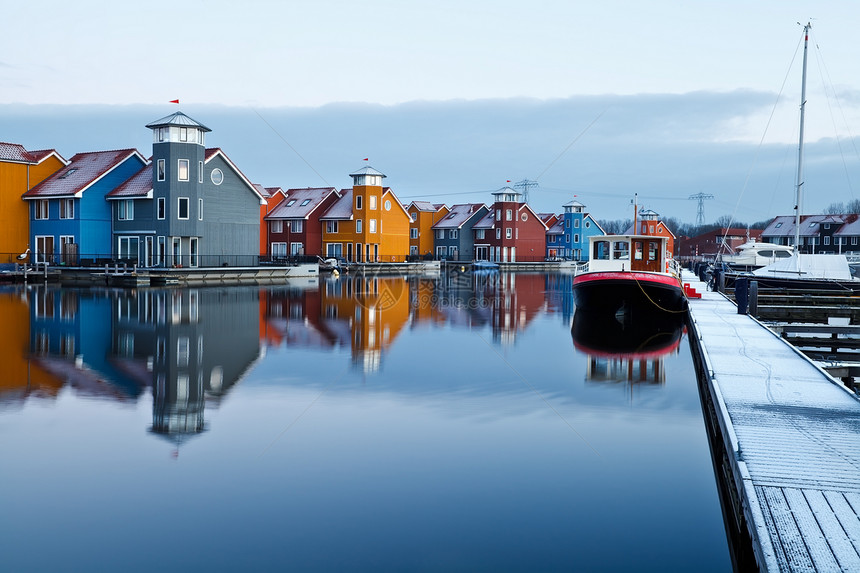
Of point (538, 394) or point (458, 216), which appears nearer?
point (538, 394)

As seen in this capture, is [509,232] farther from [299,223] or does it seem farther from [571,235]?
[299,223]

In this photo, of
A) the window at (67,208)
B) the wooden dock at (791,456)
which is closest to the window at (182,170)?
the window at (67,208)

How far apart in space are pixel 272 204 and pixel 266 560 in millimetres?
75966

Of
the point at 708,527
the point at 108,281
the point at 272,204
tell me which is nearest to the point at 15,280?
the point at 108,281

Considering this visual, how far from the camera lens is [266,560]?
7.61m

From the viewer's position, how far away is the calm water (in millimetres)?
7945

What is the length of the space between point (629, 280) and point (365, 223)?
151 ft

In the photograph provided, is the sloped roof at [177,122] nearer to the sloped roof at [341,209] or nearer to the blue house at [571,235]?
the sloped roof at [341,209]

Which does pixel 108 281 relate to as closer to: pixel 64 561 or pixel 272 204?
pixel 272 204

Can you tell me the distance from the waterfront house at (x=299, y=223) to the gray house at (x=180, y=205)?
17.8 metres

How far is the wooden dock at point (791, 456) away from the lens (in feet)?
20.8

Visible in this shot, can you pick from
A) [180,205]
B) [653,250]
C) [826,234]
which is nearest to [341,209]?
[180,205]

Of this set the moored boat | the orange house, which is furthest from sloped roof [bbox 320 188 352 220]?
the moored boat

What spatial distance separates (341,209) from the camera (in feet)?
246
